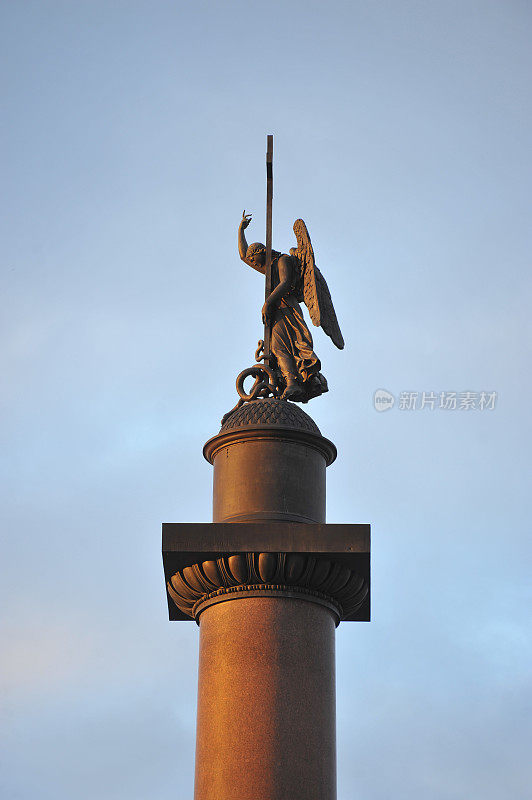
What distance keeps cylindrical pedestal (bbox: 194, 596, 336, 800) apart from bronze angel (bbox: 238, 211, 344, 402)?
3.03m

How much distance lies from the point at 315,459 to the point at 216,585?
1917 millimetres

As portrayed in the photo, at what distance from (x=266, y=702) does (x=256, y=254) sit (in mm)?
6105

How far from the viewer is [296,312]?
48.8 ft

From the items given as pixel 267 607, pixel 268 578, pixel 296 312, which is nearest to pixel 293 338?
pixel 296 312

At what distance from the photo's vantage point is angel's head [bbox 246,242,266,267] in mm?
15281

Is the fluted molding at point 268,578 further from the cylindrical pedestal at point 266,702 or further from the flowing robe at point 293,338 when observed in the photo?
the flowing robe at point 293,338

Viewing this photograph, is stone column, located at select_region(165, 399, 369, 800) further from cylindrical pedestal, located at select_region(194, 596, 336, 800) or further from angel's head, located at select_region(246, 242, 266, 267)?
angel's head, located at select_region(246, 242, 266, 267)

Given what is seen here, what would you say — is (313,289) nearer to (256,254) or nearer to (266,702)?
(256,254)

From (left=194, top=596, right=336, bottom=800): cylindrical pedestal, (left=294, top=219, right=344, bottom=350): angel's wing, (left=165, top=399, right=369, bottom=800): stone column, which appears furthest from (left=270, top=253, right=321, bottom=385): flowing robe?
(left=194, top=596, right=336, bottom=800): cylindrical pedestal

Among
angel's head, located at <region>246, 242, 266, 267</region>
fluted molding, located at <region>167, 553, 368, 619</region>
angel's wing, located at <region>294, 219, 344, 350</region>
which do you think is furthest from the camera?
angel's head, located at <region>246, 242, 266, 267</region>

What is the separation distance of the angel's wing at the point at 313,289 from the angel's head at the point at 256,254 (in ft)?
1.52

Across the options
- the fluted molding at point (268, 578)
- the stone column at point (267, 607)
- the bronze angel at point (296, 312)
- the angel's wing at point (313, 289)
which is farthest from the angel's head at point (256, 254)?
the fluted molding at point (268, 578)

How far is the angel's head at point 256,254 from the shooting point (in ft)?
50.1

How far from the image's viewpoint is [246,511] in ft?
41.7
